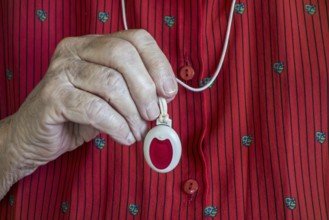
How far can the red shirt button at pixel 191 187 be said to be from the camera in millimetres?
780

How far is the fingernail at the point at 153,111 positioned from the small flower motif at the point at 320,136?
0.37 meters

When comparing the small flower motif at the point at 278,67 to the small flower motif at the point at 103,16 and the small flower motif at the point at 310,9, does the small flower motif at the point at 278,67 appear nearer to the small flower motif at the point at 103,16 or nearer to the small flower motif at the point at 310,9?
the small flower motif at the point at 310,9

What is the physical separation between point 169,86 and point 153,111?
0.15ft

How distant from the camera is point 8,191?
90 centimetres

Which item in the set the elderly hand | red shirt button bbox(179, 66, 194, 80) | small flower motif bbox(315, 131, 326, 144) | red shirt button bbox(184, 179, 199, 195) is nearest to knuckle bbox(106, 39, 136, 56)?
the elderly hand

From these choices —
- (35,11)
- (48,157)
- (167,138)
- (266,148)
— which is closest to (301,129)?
(266,148)

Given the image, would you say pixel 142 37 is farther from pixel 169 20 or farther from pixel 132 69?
pixel 169 20

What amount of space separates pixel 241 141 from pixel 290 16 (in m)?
0.28

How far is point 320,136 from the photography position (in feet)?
2.56

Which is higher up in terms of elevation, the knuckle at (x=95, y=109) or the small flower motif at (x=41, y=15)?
the small flower motif at (x=41, y=15)

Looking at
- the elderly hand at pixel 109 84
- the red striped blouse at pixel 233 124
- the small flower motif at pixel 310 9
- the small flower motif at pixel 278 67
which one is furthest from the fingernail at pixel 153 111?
the small flower motif at pixel 310 9

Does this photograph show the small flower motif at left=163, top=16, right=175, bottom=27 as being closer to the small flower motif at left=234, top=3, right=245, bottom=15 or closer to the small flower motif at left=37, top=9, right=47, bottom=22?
the small flower motif at left=234, top=3, right=245, bottom=15

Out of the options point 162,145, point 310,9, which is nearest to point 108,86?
point 162,145

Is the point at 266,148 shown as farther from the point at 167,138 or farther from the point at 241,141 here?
the point at 167,138
